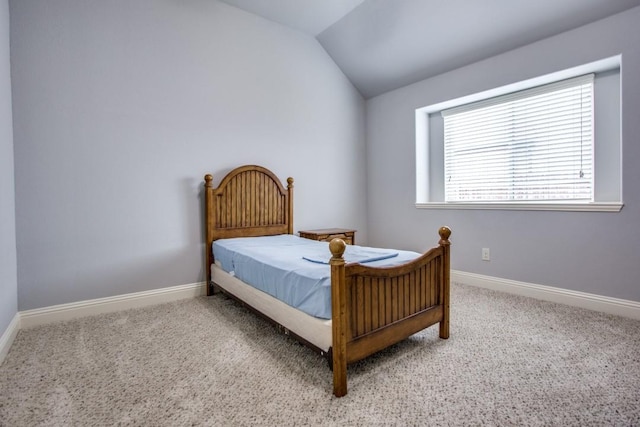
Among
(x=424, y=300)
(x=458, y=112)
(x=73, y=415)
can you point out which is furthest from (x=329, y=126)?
(x=73, y=415)

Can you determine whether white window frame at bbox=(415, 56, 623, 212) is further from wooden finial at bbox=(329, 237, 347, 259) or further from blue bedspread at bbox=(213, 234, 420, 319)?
wooden finial at bbox=(329, 237, 347, 259)

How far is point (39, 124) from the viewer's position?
2.33m

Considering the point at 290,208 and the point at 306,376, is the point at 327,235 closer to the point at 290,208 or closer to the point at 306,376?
the point at 290,208

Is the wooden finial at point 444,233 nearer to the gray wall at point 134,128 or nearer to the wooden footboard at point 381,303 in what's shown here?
the wooden footboard at point 381,303

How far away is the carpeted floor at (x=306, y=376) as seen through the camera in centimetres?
134

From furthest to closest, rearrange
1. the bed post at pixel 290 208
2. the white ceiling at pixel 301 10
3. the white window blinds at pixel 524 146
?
the bed post at pixel 290 208
the white ceiling at pixel 301 10
the white window blinds at pixel 524 146

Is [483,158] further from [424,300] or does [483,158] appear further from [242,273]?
[242,273]

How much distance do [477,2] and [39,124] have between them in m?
3.62

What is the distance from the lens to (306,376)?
1.64 meters

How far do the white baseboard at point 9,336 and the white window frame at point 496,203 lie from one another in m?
3.72

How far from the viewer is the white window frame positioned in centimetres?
254

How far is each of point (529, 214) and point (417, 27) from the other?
211 cm

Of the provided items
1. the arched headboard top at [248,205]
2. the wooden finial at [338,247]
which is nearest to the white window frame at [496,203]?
the arched headboard top at [248,205]

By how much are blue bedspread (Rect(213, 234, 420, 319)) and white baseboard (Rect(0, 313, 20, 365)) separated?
139 cm
